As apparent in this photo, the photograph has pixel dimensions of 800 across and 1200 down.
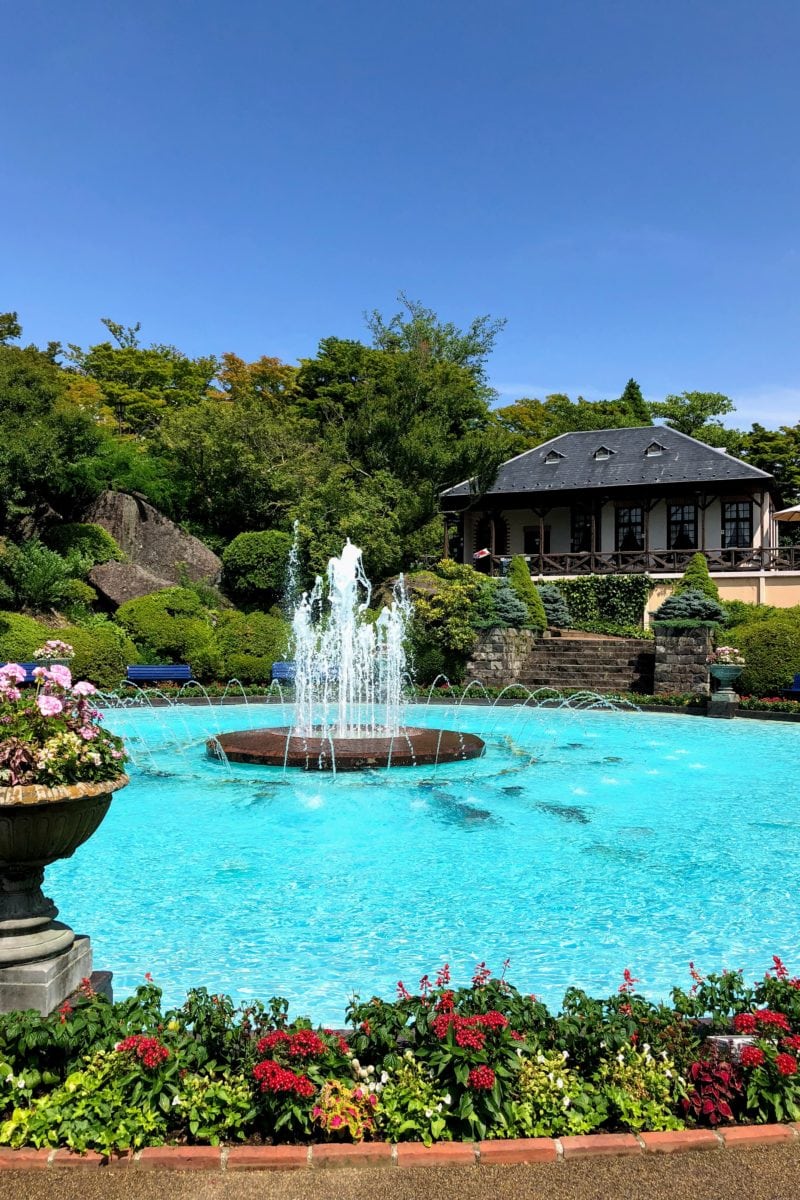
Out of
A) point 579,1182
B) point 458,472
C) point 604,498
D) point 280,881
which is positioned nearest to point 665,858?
point 280,881

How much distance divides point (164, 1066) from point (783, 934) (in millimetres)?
4387

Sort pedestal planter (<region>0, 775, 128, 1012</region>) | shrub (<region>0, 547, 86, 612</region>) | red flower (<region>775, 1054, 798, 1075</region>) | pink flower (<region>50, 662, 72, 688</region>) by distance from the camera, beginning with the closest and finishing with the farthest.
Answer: red flower (<region>775, 1054, 798, 1075</region>) < pedestal planter (<region>0, 775, 128, 1012</region>) < pink flower (<region>50, 662, 72, 688</region>) < shrub (<region>0, 547, 86, 612</region>)

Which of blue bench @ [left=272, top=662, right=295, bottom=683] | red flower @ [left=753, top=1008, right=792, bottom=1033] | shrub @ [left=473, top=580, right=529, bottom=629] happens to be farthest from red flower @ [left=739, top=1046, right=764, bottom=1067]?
shrub @ [left=473, top=580, right=529, bottom=629]

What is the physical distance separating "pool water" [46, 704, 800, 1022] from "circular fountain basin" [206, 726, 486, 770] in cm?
29

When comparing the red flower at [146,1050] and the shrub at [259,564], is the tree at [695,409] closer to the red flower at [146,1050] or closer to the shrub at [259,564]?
the shrub at [259,564]

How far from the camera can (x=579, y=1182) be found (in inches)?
116

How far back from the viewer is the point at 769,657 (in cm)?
2008

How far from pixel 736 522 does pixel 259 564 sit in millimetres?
18513

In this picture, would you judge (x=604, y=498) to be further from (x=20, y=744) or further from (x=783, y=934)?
(x=20, y=744)

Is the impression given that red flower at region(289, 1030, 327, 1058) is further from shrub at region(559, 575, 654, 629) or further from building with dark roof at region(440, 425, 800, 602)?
building with dark roof at region(440, 425, 800, 602)

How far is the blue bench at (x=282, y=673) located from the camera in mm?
22281

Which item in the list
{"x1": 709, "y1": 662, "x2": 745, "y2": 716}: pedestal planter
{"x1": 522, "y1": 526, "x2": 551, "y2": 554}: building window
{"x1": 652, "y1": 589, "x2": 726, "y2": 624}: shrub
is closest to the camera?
{"x1": 709, "y1": 662, "x2": 745, "y2": 716}: pedestal planter

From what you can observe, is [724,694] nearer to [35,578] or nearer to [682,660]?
[682,660]

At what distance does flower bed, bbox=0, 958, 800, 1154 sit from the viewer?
3141 millimetres
